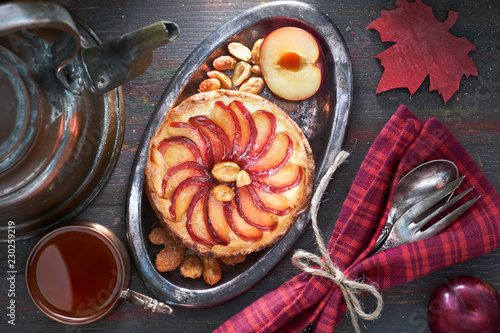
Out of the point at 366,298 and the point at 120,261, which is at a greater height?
the point at 120,261

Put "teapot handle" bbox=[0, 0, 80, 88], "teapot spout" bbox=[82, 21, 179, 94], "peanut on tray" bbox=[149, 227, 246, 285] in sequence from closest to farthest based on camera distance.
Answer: "teapot handle" bbox=[0, 0, 80, 88]
"teapot spout" bbox=[82, 21, 179, 94]
"peanut on tray" bbox=[149, 227, 246, 285]

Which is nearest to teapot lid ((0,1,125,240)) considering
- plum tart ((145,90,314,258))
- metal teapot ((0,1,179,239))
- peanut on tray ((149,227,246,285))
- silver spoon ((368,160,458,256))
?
metal teapot ((0,1,179,239))

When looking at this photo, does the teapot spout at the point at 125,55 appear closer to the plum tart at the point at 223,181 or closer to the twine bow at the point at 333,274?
the plum tart at the point at 223,181

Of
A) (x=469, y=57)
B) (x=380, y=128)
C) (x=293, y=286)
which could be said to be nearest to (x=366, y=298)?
(x=293, y=286)

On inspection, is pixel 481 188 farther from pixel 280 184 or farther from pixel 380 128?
pixel 280 184

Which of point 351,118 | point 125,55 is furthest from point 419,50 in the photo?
point 125,55

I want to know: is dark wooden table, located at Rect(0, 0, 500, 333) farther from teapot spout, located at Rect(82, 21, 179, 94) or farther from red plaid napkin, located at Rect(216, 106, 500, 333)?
teapot spout, located at Rect(82, 21, 179, 94)
